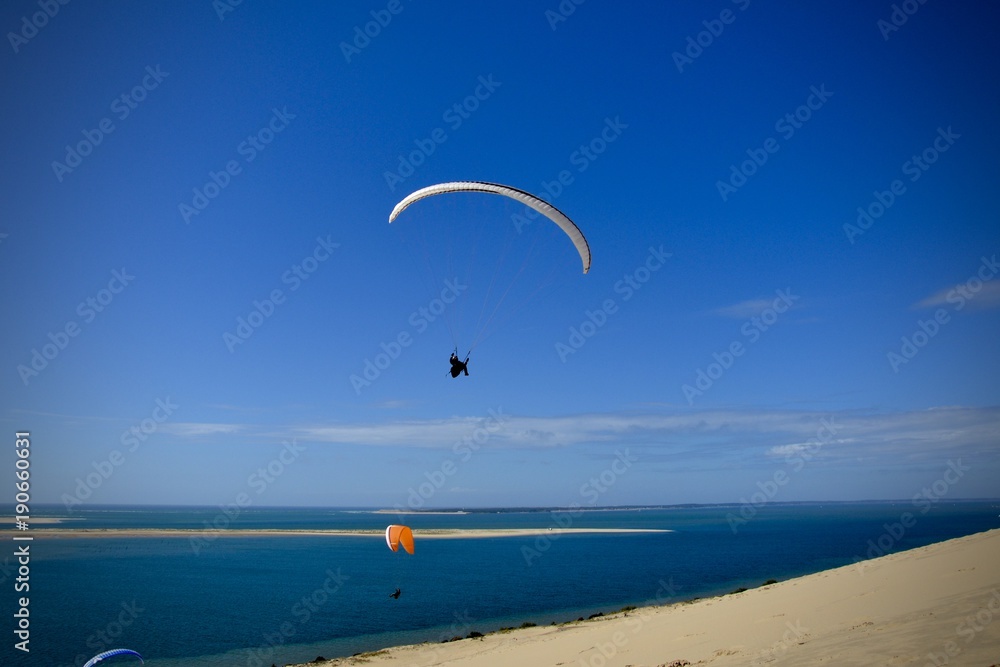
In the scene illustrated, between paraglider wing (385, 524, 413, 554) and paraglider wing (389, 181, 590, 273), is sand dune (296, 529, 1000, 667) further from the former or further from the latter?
paraglider wing (389, 181, 590, 273)

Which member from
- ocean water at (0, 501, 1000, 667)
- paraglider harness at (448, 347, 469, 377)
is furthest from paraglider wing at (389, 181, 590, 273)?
ocean water at (0, 501, 1000, 667)

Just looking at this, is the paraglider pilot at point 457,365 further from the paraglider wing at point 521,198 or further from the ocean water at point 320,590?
the ocean water at point 320,590

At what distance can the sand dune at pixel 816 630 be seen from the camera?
8.02 meters

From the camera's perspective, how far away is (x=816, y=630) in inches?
416

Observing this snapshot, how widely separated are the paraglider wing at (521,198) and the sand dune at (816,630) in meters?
10.4

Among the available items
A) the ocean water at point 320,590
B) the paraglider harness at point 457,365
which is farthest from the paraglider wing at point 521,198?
the ocean water at point 320,590

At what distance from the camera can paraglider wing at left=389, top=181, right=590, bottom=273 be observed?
14938 millimetres

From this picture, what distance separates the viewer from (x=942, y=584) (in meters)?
11.9

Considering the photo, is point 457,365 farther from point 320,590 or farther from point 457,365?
point 320,590

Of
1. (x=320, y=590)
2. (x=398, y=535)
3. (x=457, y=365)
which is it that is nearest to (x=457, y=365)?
(x=457, y=365)

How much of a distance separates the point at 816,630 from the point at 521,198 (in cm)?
1214

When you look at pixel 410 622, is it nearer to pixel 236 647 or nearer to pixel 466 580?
pixel 236 647

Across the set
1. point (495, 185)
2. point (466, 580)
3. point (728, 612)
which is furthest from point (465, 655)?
point (466, 580)

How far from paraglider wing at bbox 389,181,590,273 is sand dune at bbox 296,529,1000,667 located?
34.2ft
